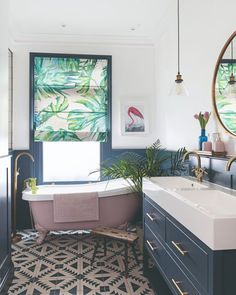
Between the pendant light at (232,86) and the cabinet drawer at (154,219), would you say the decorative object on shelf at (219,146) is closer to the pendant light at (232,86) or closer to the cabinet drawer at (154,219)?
the pendant light at (232,86)

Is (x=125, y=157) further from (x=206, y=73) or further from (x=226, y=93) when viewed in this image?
(x=226, y=93)

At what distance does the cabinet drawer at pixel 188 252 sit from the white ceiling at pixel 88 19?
2.71 metres

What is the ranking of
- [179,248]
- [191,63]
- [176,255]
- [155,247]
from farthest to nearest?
[191,63] → [155,247] → [176,255] → [179,248]

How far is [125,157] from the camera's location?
4629mm

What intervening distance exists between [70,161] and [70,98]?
95cm

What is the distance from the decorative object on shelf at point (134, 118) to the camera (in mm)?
4602

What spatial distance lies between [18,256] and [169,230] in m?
2.15

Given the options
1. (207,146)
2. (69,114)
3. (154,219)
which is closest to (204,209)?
(154,219)

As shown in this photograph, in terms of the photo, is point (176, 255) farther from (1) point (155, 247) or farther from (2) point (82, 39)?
(2) point (82, 39)

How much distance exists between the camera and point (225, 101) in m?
2.46

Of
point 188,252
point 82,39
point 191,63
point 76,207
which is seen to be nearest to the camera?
point 188,252

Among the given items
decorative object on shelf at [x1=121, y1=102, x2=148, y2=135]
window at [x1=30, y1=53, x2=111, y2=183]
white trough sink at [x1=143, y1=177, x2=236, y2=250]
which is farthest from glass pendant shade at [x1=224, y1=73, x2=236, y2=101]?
window at [x1=30, y1=53, x2=111, y2=183]

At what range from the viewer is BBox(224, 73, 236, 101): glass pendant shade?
235 centimetres

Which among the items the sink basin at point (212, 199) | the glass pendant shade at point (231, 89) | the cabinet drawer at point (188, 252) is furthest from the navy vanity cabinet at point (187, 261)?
the glass pendant shade at point (231, 89)
